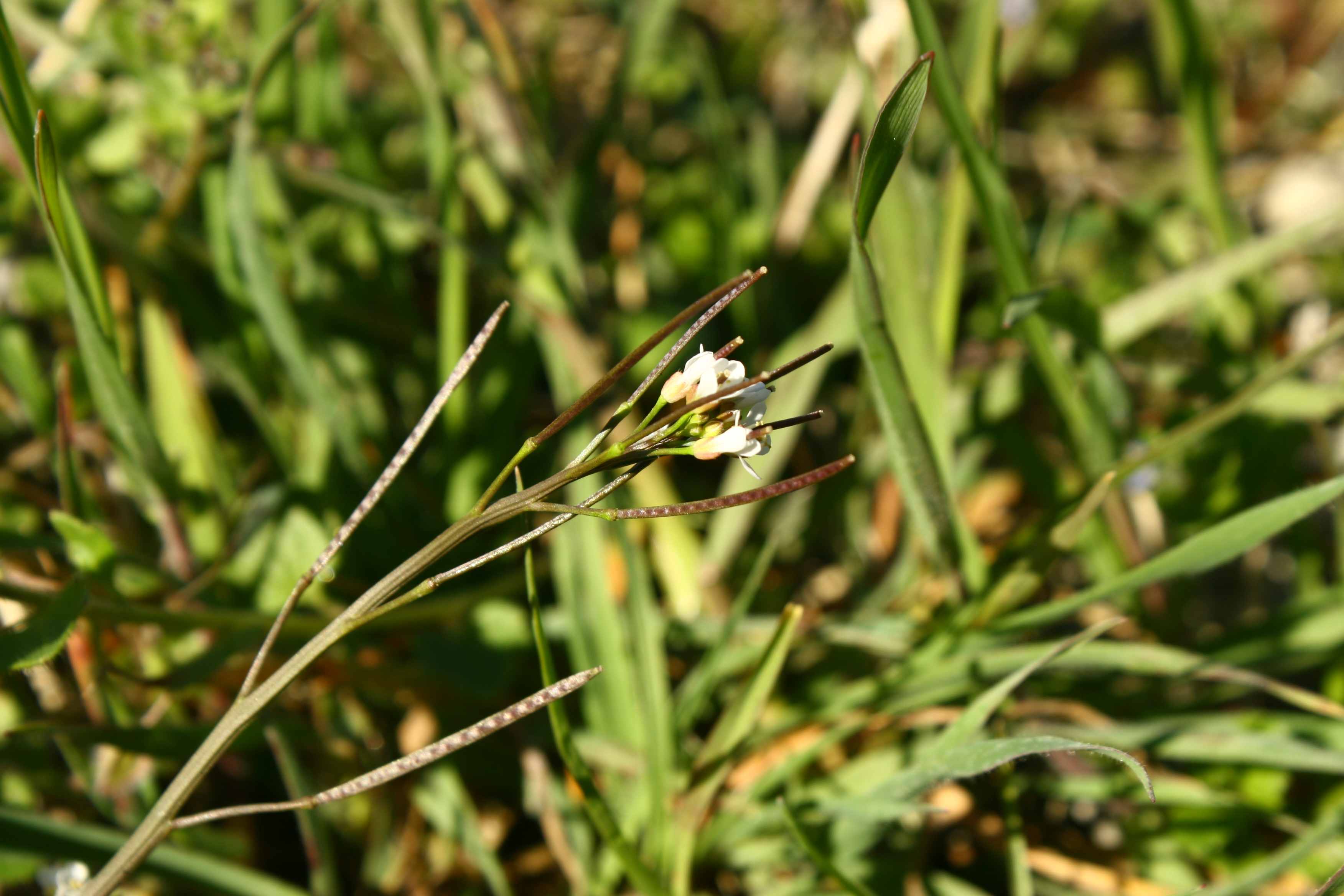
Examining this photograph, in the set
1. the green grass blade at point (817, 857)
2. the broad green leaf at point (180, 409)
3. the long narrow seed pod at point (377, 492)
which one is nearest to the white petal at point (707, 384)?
the long narrow seed pod at point (377, 492)

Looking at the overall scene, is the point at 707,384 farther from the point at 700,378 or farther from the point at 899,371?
the point at 899,371

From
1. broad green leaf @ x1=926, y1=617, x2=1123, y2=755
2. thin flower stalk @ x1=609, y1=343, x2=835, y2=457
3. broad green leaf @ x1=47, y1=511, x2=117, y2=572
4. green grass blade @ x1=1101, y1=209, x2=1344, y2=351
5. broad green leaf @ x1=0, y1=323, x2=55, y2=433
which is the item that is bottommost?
broad green leaf @ x1=926, y1=617, x2=1123, y2=755

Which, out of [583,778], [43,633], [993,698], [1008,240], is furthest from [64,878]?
[1008,240]

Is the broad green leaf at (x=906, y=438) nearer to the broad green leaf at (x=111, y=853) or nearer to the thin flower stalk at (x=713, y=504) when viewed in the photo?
the thin flower stalk at (x=713, y=504)

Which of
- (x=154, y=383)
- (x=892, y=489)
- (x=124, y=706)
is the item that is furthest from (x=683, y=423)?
(x=154, y=383)

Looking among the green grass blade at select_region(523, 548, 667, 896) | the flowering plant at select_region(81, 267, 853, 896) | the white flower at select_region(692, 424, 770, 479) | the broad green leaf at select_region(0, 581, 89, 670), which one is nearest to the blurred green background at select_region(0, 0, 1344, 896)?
the broad green leaf at select_region(0, 581, 89, 670)

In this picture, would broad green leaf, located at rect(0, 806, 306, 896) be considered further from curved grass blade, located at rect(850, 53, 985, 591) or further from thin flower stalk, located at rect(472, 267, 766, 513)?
curved grass blade, located at rect(850, 53, 985, 591)
